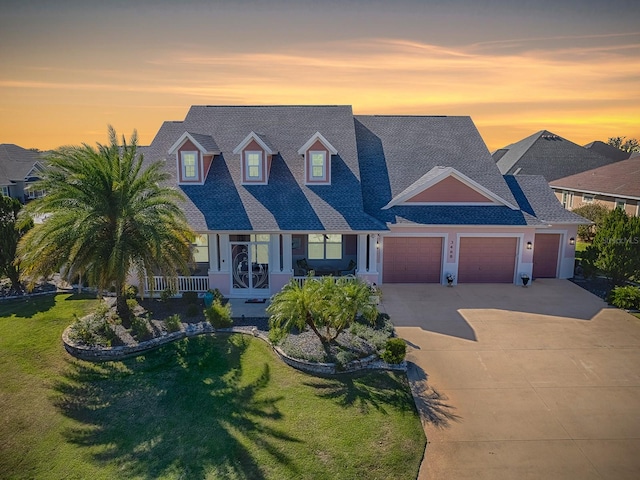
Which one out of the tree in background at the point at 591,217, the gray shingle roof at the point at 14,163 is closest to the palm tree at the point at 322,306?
the tree in background at the point at 591,217

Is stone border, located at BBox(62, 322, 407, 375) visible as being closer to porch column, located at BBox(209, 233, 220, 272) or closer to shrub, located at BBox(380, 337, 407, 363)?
shrub, located at BBox(380, 337, 407, 363)

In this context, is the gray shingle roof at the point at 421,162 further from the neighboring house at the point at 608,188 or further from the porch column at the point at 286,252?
the neighboring house at the point at 608,188

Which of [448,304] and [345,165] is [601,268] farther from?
[345,165]

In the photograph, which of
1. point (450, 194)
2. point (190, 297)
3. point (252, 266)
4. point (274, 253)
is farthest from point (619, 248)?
point (190, 297)

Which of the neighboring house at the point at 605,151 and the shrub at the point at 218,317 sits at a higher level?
the neighboring house at the point at 605,151

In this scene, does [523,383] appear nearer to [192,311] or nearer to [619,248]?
[619,248]

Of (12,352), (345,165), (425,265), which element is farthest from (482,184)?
(12,352)

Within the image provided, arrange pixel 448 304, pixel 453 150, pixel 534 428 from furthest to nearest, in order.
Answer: pixel 453 150
pixel 448 304
pixel 534 428
